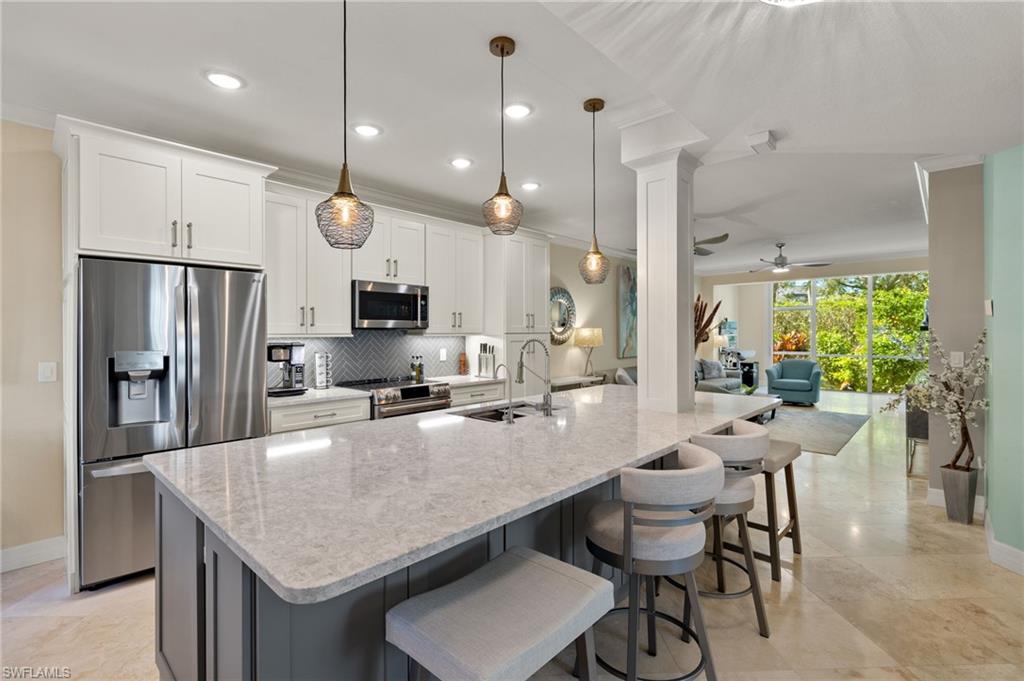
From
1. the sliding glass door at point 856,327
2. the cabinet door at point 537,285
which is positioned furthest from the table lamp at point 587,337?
the sliding glass door at point 856,327

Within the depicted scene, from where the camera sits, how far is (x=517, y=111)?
110 inches

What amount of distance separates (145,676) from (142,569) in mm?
974

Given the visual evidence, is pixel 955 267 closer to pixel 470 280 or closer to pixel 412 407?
pixel 470 280

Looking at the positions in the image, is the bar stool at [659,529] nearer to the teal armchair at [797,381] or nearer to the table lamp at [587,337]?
the table lamp at [587,337]

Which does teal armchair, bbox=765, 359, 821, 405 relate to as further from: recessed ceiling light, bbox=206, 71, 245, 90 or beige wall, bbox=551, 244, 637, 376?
recessed ceiling light, bbox=206, 71, 245, 90

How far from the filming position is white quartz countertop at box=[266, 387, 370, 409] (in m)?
3.26

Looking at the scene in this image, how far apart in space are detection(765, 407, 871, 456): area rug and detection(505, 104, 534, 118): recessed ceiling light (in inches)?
184

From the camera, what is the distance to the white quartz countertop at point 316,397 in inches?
128

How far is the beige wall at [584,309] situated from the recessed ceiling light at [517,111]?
12.0ft

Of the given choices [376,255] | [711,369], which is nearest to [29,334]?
[376,255]

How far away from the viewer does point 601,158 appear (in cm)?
354

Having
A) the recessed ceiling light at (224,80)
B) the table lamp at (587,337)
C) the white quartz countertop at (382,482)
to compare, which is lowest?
the white quartz countertop at (382,482)

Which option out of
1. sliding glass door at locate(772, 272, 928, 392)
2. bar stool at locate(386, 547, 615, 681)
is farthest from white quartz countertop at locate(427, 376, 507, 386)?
sliding glass door at locate(772, 272, 928, 392)

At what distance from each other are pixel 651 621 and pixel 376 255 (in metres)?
3.30
